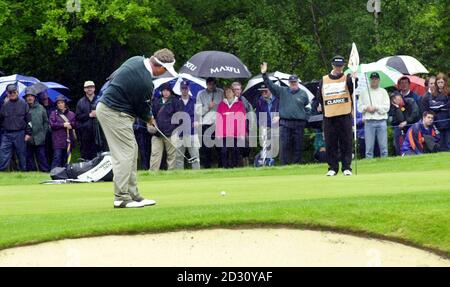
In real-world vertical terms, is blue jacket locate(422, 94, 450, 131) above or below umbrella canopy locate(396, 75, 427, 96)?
below

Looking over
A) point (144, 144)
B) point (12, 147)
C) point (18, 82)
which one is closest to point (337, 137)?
point (144, 144)

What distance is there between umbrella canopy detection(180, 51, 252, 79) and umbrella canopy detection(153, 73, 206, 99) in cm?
26

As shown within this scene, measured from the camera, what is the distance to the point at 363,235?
1195 cm

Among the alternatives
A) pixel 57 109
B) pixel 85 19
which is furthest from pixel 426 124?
pixel 85 19

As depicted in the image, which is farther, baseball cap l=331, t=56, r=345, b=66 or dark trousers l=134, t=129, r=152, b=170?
dark trousers l=134, t=129, r=152, b=170

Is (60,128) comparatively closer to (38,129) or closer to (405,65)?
(38,129)

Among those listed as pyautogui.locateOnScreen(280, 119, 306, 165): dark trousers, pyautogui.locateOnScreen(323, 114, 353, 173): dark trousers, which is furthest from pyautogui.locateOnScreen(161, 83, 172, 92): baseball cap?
pyautogui.locateOnScreen(323, 114, 353, 173): dark trousers

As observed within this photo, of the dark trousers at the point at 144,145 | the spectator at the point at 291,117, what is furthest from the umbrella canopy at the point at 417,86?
the dark trousers at the point at 144,145

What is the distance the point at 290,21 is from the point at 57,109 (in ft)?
35.6

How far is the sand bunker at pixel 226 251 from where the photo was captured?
11352 mm

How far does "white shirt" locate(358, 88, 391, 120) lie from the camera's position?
25.2m

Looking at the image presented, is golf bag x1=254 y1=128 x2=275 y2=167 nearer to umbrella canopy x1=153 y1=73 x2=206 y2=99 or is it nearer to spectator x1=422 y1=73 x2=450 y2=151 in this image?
umbrella canopy x1=153 y1=73 x2=206 y2=99

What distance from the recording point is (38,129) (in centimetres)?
2725
